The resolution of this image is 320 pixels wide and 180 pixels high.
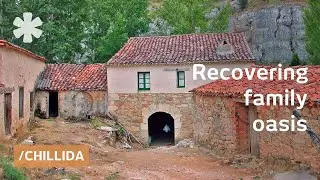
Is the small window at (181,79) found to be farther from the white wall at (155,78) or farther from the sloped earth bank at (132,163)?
Result: the sloped earth bank at (132,163)

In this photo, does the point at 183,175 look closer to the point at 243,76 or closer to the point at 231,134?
the point at 231,134

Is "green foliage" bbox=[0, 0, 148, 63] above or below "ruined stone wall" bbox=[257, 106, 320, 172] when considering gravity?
above

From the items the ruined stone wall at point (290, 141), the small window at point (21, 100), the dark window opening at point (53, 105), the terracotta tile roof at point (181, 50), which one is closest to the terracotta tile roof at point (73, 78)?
the dark window opening at point (53, 105)

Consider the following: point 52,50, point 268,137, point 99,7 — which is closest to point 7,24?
point 52,50

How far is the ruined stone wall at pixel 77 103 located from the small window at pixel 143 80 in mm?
2014

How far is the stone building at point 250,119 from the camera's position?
9594 mm

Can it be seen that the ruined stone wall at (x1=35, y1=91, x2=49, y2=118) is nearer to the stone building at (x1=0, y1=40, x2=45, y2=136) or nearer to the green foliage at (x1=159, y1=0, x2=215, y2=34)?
the stone building at (x1=0, y1=40, x2=45, y2=136)

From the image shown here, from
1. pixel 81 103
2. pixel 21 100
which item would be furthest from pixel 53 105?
pixel 21 100

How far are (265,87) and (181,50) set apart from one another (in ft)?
31.5

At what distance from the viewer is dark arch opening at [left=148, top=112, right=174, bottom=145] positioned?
73.3 ft

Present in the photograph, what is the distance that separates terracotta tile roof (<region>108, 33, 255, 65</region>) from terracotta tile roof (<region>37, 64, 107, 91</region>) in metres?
1.66

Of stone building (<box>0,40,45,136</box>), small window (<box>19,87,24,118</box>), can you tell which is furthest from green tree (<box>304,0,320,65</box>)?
small window (<box>19,87,24,118</box>)

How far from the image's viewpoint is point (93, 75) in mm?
22109

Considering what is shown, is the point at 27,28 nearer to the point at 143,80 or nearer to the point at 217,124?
the point at 217,124
